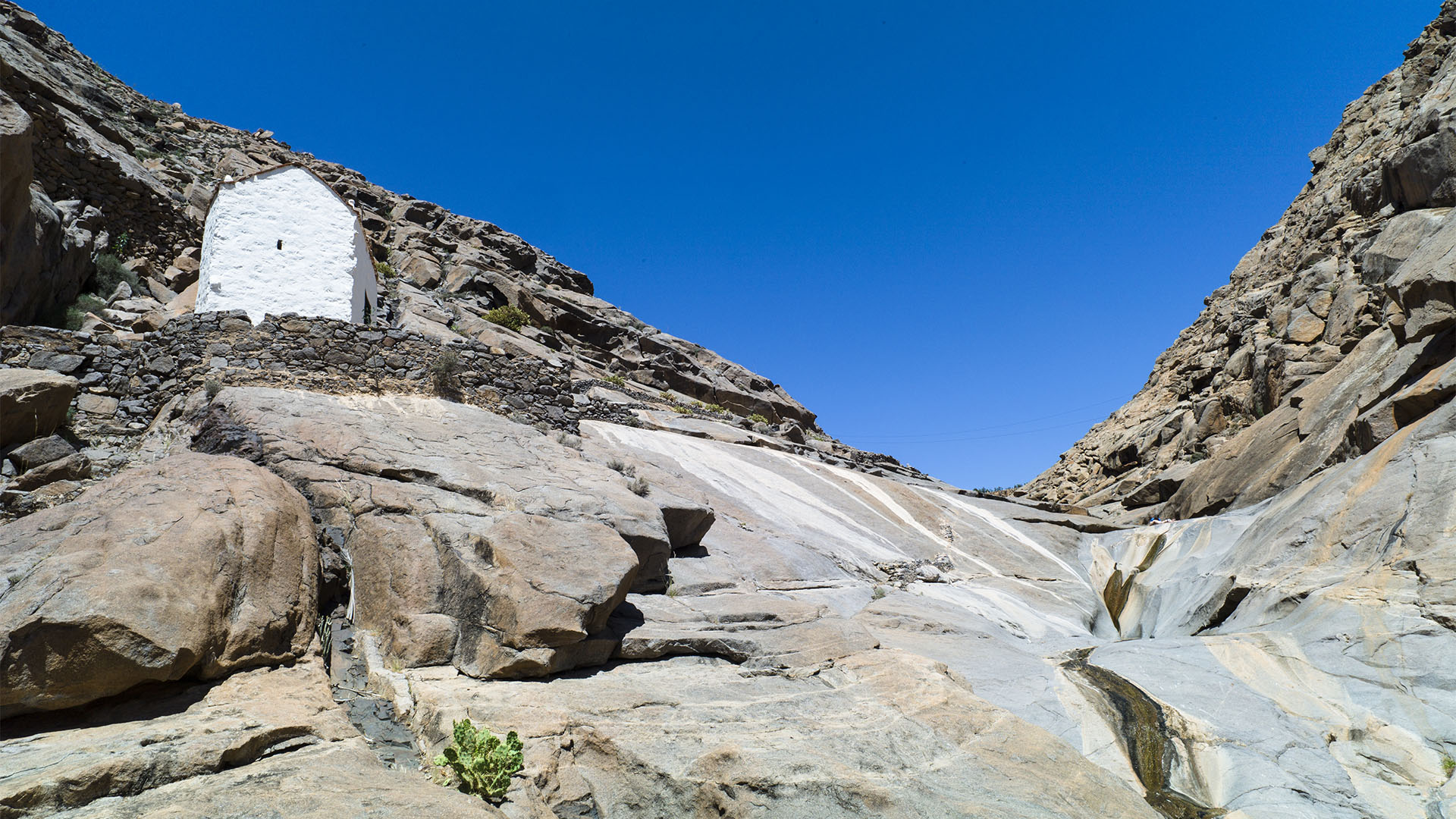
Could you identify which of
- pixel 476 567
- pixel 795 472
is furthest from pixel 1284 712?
pixel 795 472

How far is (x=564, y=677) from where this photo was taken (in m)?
7.73

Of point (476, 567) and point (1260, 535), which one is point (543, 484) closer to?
point (476, 567)

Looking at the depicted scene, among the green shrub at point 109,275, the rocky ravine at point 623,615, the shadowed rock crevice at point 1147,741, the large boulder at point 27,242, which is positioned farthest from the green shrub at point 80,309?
the shadowed rock crevice at point 1147,741

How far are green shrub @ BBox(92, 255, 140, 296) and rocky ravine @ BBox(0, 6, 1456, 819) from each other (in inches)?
372

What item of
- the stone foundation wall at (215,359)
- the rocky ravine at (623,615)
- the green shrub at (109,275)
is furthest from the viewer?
the green shrub at (109,275)

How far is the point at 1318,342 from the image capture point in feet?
70.4

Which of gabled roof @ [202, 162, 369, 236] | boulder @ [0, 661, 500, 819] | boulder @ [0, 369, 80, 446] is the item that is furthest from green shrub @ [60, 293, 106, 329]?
boulder @ [0, 661, 500, 819]

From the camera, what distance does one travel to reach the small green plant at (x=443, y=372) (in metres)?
14.9

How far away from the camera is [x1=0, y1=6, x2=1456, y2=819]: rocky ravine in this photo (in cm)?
562

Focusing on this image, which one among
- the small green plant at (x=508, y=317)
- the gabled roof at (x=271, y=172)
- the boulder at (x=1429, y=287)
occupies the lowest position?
the boulder at (x=1429, y=287)

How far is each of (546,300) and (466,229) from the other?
11.6m

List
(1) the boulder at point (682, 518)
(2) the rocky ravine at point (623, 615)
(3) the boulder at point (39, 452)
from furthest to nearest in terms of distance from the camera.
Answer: (1) the boulder at point (682, 518) → (3) the boulder at point (39, 452) → (2) the rocky ravine at point (623, 615)

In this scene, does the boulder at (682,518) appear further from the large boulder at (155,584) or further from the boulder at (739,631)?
the large boulder at (155,584)

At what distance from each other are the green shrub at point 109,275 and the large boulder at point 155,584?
18.5 meters
